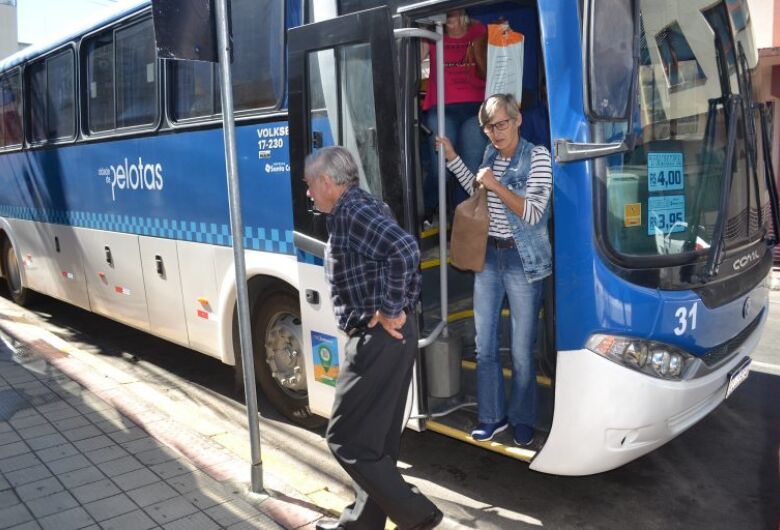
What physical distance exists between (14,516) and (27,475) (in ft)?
1.58

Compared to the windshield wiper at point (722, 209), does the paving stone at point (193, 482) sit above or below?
below

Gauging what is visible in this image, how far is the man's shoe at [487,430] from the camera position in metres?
3.61

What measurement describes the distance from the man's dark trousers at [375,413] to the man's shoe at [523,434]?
2.42ft

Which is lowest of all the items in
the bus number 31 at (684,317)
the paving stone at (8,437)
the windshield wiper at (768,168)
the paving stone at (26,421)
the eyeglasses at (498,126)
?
the paving stone at (8,437)

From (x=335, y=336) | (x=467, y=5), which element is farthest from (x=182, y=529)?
(x=467, y=5)

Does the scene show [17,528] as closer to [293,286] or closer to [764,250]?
[293,286]

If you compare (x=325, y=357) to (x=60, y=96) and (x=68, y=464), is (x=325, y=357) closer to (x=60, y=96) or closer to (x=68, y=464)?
(x=68, y=464)

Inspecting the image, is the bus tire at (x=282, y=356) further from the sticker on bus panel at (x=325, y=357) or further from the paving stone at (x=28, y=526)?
the paving stone at (x=28, y=526)

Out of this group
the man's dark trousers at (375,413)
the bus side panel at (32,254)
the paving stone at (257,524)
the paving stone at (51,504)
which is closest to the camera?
the man's dark trousers at (375,413)

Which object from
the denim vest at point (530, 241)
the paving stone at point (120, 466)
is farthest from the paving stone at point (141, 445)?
the denim vest at point (530, 241)

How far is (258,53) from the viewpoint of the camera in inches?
176

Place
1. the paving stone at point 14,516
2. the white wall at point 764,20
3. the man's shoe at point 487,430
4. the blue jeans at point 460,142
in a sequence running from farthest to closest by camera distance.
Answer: the white wall at point 764,20
the blue jeans at point 460,142
the man's shoe at point 487,430
the paving stone at point 14,516

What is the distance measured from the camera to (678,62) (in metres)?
3.40

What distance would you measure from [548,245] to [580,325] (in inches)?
22.6
